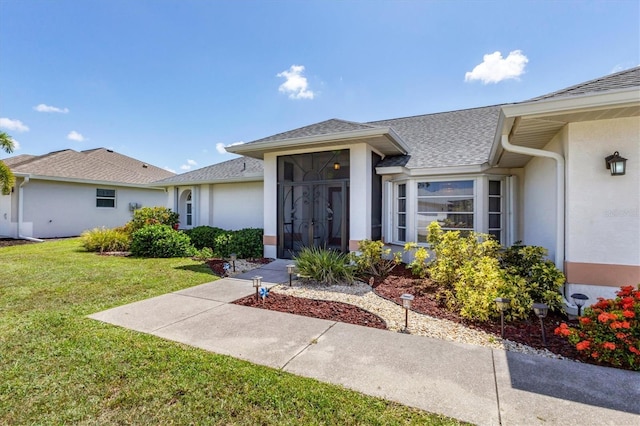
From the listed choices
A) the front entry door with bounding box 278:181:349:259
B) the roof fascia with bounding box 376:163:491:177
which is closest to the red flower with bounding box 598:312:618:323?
the roof fascia with bounding box 376:163:491:177

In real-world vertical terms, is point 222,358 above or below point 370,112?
below

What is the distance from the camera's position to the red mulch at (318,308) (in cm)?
452

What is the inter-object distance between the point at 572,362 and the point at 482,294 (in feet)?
4.74

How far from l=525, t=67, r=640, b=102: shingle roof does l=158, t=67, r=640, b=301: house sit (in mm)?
22

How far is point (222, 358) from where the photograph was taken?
321 centimetres

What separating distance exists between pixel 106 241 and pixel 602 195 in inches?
590

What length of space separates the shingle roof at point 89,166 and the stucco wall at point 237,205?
8.29m

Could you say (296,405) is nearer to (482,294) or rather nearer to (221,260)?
(482,294)

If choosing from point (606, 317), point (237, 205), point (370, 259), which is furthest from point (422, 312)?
point (237, 205)

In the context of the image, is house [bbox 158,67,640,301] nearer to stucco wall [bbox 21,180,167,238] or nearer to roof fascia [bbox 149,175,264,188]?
roof fascia [bbox 149,175,264,188]

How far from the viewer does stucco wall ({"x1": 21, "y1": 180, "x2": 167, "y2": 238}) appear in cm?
1477

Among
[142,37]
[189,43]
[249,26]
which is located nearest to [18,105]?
[142,37]

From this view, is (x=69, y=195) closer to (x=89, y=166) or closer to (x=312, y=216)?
(x=89, y=166)

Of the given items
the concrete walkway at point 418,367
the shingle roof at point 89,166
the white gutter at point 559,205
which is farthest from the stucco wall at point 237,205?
the white gutter at point 559,205
